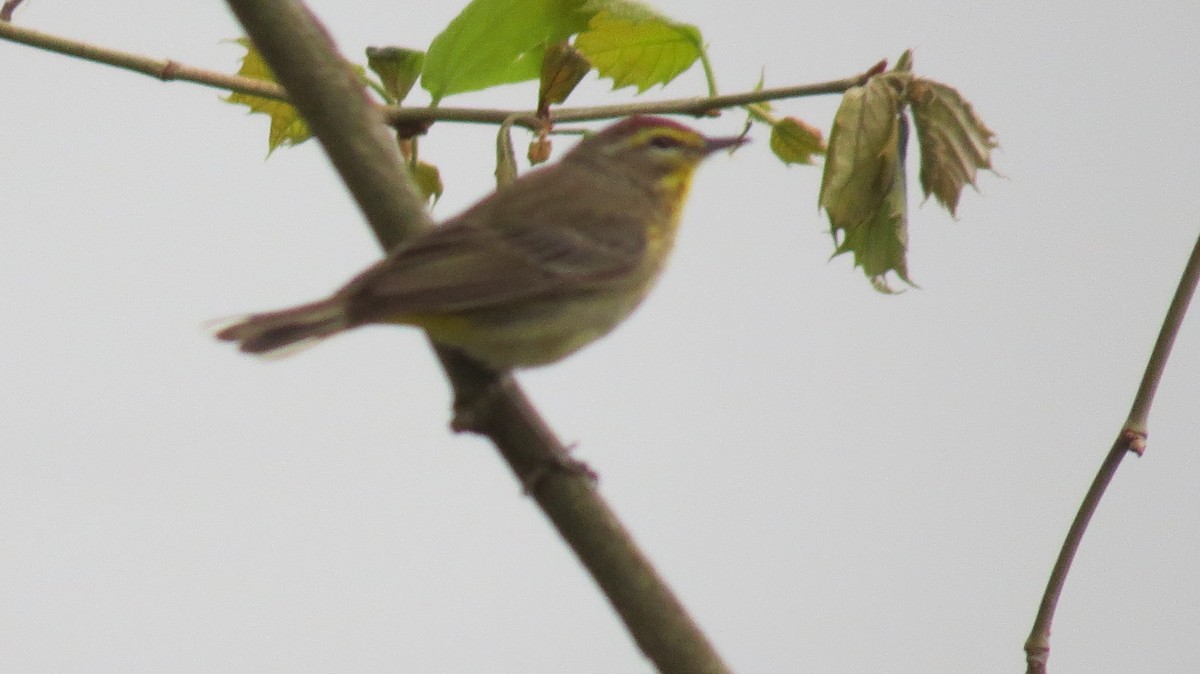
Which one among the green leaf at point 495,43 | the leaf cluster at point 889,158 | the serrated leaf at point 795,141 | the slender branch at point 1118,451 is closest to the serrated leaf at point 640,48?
the green leaf at point 495,43

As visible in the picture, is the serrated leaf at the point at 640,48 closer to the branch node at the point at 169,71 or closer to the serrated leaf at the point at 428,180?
the serrated leaf at the point at 428,180

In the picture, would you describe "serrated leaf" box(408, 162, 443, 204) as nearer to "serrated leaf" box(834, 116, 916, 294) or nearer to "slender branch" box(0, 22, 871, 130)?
"slender branch" box(0, 22, 871, 130)

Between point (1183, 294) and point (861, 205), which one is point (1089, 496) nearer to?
point (1183, 294)

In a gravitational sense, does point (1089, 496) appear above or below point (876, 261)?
below

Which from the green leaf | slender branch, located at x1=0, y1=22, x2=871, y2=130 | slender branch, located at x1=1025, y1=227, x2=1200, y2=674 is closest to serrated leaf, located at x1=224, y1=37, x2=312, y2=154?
slender branch, located at x1=0, y1=22, x2=871, y2=130

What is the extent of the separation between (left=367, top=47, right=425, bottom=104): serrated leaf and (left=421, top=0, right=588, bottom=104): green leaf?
0.04 meters

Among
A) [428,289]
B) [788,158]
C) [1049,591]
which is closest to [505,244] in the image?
[428,289]

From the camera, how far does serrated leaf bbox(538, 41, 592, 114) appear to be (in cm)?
271

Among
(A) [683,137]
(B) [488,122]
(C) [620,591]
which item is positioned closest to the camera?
(C) [620,591]

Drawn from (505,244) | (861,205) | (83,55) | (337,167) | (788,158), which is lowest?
(861,205)

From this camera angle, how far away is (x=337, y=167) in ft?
7.57

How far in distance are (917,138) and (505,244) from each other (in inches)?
41.5

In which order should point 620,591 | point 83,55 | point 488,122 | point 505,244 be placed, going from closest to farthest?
point 620,591 < point 83,55 < point 488,122 < point 505,244

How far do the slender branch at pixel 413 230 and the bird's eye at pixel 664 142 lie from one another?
1.89 meters
